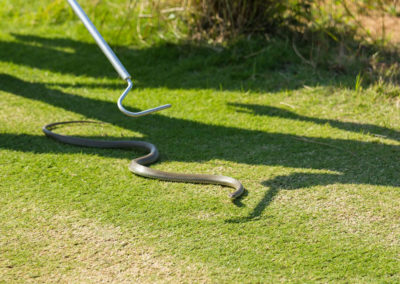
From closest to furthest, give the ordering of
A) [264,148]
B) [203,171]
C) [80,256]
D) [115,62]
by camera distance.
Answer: [80,256], [115,62], [203,171], [264,148]

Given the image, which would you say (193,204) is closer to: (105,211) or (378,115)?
(105,211)

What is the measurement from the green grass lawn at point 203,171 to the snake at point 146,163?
81mm

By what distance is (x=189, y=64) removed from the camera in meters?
6.97

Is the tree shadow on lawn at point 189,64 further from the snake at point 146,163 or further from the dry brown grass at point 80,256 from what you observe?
the dry brown grass at point 80,256

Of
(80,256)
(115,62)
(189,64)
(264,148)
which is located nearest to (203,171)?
(264,148)

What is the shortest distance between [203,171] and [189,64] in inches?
109

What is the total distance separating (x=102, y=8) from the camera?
28.7 ft

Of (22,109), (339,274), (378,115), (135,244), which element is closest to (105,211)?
(135,244)

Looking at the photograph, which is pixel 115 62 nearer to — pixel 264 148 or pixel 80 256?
pixel 80 256

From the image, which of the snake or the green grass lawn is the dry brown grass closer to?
the green grass lawn

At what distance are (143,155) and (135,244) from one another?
Result: 1.58m

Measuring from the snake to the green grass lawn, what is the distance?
81 mm

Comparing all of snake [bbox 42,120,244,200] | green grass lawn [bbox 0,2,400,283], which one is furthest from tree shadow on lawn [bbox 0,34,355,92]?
snake [bbox 42,120,244,200]

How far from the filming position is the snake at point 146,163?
167 inches
